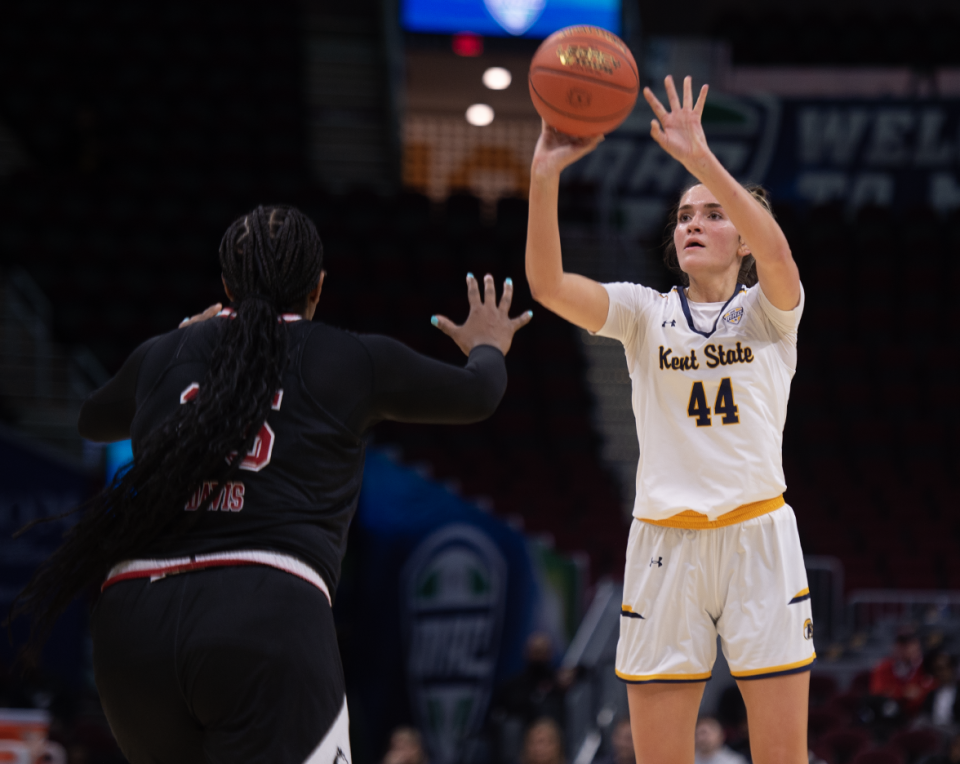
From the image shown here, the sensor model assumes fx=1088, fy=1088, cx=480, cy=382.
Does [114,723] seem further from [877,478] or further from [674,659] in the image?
[877,478]

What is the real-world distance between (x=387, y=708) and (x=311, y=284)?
7.07 metres

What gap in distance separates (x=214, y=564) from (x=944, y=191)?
1661 centimetres

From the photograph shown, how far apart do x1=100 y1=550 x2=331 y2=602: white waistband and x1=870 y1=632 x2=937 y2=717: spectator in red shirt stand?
836 cm

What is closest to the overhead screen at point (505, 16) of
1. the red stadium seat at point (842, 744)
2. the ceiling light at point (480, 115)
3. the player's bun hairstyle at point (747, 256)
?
the ceiling light at point (480, 115)

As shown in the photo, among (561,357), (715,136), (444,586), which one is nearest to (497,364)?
(444,586)

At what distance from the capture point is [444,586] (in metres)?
8.94

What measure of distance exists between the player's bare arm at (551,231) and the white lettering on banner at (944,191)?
592 inches

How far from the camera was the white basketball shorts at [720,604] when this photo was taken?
3.12m

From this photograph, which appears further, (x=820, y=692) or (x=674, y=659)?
(x=820, y=692)

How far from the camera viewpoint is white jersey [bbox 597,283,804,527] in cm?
319

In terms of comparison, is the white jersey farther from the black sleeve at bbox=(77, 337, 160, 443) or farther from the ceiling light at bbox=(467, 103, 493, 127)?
the ceiling light at bbox=(467, 103, 493, 127)

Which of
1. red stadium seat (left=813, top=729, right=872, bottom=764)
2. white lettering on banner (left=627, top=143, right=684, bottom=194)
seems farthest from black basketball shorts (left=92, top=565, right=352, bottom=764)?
white lettering on banner (left=627, top=143, right=684, bottom=194)

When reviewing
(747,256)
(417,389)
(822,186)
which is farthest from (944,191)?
(417,389)

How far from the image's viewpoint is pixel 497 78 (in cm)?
1792
